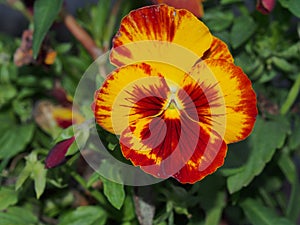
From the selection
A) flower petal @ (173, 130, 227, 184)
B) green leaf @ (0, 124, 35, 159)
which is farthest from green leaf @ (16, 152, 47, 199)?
flower petal @ (173, 130, 227, 184)

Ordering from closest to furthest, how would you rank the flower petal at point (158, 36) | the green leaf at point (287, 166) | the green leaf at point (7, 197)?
the flower petal at point (158, 36)
the green leaf at point (7, 197)
the green leaf at point (287, 166)

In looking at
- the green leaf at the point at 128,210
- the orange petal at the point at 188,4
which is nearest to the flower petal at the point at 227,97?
the orange petal at the point at 188,4

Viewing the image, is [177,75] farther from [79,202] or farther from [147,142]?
[79,202]

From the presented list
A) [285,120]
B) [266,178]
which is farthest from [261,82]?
[266,178]

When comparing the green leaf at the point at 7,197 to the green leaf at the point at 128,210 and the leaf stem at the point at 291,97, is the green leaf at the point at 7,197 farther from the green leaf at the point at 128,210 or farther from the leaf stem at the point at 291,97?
the leaf stem at the point at 291,97

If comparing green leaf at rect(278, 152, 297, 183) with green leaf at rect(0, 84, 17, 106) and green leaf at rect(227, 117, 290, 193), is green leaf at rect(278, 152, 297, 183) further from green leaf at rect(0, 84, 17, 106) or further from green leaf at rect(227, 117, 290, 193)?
green leaf at rect(0, 84, 17, 106)

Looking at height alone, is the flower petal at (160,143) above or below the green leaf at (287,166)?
above
